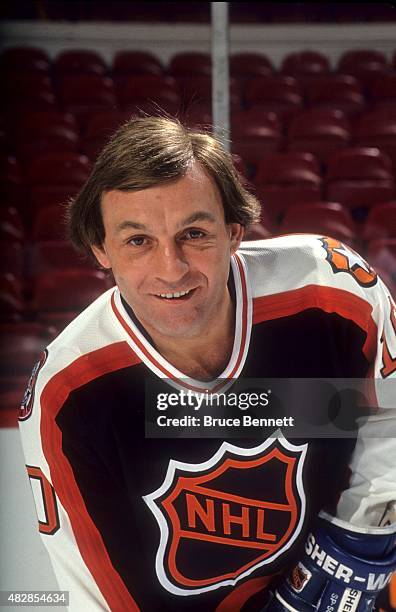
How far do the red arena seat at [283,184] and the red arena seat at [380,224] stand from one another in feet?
0.28

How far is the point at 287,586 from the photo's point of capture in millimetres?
1052

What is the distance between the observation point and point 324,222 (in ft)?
3.54

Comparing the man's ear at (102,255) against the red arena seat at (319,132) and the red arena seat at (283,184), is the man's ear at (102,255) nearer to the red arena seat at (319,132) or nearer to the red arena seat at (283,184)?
the red arena seat at (283,184)

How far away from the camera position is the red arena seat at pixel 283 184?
3.52ft

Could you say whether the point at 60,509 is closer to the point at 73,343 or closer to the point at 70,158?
the point at 73,343

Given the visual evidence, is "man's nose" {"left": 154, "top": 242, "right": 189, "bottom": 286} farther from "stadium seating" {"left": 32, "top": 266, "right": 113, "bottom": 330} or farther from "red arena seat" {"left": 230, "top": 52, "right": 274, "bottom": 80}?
"red arena seat" {"left": 230, "top": 52, "right": 274, "bottom": 80}

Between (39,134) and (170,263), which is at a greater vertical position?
(39,134)

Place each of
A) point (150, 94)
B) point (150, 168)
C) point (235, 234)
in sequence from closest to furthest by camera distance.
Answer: point (150, 168) → point (235, 234) → point (150, 94)

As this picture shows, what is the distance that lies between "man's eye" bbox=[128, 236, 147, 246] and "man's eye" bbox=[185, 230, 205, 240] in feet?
0.17

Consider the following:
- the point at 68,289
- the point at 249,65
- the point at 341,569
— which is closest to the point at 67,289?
the point at 68,289

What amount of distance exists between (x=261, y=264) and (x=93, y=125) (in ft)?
A: 1.05

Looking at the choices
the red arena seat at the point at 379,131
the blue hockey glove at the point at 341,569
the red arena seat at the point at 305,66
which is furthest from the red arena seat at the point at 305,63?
the blue hockey glove at the point at 341,569

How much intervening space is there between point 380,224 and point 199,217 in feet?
1.13

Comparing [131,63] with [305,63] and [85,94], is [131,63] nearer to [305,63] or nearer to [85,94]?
[85,94]
